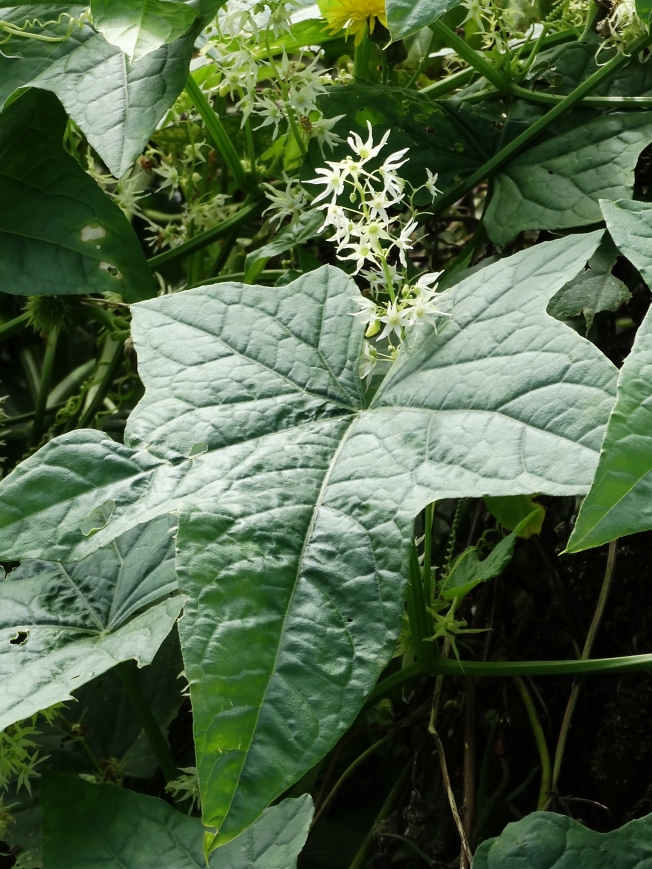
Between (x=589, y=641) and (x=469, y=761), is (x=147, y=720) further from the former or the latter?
(x=589, y=641)

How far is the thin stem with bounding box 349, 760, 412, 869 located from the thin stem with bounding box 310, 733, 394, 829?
0.04 metres

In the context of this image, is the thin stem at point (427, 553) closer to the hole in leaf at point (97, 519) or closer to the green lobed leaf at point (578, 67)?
the hole in leaf at point (97, 519)

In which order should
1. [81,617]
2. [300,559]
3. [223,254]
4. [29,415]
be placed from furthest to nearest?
[29,415], [223,254], [81,617], [300,559]

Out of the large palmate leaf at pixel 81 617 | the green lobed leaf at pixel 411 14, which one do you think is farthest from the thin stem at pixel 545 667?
the green lobed leaf at pixel 411 14

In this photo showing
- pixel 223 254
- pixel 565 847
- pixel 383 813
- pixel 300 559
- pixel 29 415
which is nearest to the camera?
pixel 300 559

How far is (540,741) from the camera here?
90 cm

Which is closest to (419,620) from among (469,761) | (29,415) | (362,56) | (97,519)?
(469,761)

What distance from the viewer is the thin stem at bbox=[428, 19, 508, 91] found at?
91 cm

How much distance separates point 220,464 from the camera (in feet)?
2.11

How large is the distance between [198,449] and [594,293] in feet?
1.37

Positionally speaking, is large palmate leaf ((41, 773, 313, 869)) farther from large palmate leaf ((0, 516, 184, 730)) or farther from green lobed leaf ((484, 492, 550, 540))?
green lobed leaf ((484, 492, 550, 540))

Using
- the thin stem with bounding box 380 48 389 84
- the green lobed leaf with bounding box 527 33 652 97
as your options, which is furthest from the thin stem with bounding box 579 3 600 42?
the thin stem with bounding box 380 48 389 84

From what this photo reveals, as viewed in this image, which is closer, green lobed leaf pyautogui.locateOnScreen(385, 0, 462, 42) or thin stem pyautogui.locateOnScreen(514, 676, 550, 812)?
green lobed leaf pyautogui.locateOnScreen(385, 0, 462, 42)

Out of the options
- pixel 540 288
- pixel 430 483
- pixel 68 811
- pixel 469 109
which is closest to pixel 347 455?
pixel 430 483
